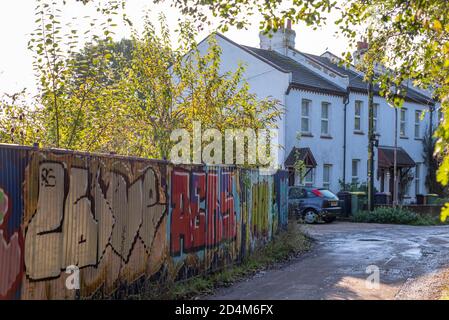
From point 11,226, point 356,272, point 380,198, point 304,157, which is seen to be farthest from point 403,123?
point 11,226

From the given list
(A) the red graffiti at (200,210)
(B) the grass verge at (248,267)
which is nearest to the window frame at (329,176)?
(B) the grass verge at (248,267)

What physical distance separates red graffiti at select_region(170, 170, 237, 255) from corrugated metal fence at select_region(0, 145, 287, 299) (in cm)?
2

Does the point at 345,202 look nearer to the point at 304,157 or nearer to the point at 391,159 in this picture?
the point at 304,157

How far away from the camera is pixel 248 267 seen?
12.3 meters

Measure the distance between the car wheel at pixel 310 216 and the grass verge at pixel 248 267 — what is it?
694cm

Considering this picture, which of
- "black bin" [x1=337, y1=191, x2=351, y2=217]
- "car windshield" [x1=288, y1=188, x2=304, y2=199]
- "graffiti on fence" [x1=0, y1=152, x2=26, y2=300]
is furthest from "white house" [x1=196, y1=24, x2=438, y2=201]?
"graffiti on fence" [x1=0, y1=152, x2=26, y2=300]

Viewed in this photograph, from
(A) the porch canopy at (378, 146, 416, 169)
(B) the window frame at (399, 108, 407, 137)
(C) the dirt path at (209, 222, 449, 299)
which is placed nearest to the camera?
(C) the dirt path at (209, 222, 449, 299)

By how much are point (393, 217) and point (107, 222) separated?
20300mm

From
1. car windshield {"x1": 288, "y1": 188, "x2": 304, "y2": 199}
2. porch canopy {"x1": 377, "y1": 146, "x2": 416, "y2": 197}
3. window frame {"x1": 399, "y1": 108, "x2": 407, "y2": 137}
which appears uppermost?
window frame {"x1": 399, "y1": 108, "x2": 407, "y2": 137}

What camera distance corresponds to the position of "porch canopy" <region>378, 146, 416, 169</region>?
34700 millimetres

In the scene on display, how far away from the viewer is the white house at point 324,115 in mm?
29703

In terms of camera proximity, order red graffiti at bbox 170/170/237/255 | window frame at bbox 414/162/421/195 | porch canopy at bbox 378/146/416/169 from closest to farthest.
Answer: red graffiti at bbox 170/170/237/255 < porch canopy at bbox 378/146/416/169 < window frame at bbox 414/162/421/195

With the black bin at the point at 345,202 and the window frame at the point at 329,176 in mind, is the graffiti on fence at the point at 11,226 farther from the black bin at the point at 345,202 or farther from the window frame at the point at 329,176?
the window frame at the point at 329,176

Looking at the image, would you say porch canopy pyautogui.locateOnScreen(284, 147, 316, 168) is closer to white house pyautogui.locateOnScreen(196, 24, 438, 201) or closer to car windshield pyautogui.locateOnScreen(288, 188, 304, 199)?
white house pyautogui.locateOnScreen(196, 24, 438, 201)
